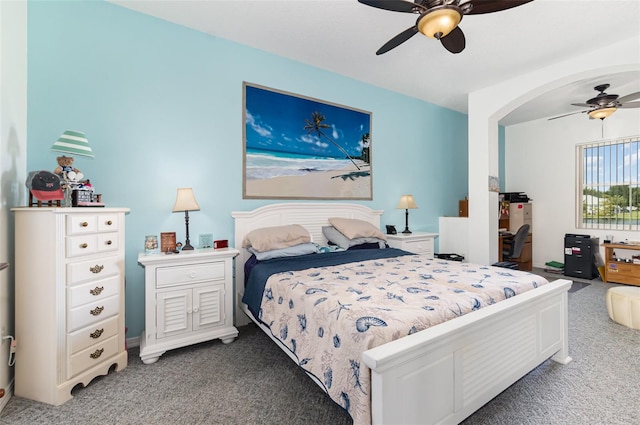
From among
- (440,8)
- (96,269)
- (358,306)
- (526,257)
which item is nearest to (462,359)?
(358,306)

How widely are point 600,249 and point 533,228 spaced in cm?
102

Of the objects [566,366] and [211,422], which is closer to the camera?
[211,422]

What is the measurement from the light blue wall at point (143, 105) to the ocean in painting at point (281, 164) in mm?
145

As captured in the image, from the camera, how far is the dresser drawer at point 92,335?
6.07 feet

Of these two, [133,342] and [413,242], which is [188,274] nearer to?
[133,342]

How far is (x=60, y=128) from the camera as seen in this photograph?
2.31m

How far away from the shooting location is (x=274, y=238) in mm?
2805

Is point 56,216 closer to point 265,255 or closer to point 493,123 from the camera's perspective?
point 265,255

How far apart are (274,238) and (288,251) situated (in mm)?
182

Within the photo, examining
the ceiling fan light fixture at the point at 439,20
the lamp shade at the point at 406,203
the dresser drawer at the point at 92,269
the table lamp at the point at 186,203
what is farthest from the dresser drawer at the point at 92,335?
the lamp shade at the point at 406,203

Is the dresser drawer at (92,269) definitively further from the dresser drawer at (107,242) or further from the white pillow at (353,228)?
the white pillow at (353,228)

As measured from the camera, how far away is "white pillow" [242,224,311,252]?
2.75m

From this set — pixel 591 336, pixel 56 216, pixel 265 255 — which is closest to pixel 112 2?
pixel 56 216

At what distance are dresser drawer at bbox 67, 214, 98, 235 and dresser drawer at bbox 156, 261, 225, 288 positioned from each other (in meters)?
0.56
